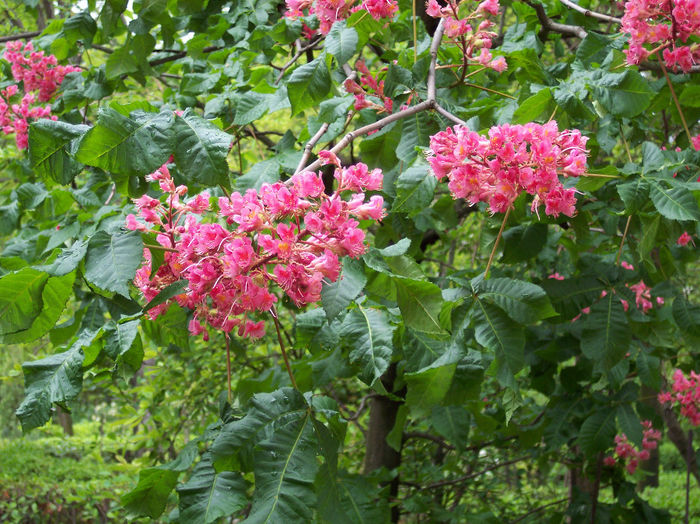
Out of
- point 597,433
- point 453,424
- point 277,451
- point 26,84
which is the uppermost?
point 26,84

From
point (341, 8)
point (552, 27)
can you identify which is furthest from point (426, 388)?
Result: point (552, 27)

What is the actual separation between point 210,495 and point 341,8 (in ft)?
4.23

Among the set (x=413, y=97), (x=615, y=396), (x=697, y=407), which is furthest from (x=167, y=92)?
(x=697, y=407)

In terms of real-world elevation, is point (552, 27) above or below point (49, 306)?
below

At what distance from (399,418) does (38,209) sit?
6.18 ft

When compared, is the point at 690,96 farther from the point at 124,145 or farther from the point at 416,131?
the point at 124,145

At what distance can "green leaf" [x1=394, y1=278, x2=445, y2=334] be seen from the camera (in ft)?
4.17

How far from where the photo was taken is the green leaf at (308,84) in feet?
5.51

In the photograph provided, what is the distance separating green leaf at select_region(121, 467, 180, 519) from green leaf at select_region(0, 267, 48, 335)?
0.44 metres

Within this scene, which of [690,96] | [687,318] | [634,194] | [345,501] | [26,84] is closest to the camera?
[634,194]

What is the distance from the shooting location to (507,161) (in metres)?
1.28

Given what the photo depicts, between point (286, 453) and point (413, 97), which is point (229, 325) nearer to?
point (286, 453)

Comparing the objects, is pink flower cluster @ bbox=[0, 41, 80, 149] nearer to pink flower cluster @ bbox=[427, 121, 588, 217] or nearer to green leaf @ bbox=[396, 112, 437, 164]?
green leaf @ bbox=[396, 112, 437, 164]

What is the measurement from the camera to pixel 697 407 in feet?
12.3
